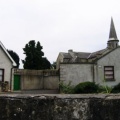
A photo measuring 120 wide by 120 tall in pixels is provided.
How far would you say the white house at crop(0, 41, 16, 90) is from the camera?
27078 millimetres

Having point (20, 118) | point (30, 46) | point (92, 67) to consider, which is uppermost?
point (30, 46)

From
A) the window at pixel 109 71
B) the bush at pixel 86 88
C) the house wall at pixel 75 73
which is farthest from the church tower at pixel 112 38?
the bush at pixel 86 88

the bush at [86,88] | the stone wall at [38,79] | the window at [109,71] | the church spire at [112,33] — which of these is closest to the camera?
the bush at [86,88]

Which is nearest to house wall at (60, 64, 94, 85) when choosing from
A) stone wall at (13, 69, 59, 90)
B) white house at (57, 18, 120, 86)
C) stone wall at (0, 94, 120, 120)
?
white house at (57, 18, 120, 86)

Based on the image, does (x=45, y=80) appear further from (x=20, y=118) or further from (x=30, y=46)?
(x=20, y=118)

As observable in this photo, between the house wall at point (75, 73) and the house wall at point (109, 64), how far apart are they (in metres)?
0.83

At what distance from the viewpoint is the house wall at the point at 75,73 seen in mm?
27594

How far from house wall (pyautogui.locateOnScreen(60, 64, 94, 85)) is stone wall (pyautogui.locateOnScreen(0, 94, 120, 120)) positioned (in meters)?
24.6

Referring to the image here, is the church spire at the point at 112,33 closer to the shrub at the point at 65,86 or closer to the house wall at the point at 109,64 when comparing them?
the house wall at the point at 109,64

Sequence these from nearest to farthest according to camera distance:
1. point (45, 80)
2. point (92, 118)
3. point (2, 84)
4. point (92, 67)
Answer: point (92, 118), point (2, 84), point (92, 67), point (45, 80)

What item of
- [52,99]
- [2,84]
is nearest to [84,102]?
[52,99]

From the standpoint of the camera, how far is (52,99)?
2848mm

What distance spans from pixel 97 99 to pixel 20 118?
0.85m

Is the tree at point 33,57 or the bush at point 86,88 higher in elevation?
the tree at point 33,57
